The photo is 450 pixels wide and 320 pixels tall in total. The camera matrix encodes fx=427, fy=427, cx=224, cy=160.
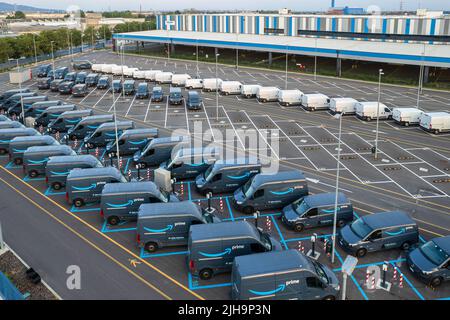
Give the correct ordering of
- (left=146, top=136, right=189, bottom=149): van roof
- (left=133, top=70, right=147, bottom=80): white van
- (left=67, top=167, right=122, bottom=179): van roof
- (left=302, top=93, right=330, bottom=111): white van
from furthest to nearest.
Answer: (left=133, top=70, right=147, bottom=80): white van → (left=302, top=93, right=330, bottom=111): white van → (left=146, top=136, right=189, bottom=149): van roof → (left=67, top=167, right=122, bottom=179): van roof

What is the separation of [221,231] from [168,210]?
3.10m

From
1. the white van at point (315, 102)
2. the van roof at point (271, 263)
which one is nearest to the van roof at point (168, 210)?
the van roof at point (271, 263)

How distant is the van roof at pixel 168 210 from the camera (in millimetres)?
19172

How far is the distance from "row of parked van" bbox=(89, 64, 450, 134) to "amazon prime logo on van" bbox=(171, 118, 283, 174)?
6.46 m

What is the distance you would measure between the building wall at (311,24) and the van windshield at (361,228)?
58.1 metres

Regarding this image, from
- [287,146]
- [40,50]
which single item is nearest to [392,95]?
[287,146]

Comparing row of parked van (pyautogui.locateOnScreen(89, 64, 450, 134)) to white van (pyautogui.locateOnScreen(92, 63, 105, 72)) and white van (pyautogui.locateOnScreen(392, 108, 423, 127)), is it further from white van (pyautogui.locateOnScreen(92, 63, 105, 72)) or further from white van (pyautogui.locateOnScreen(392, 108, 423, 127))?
white van (pyautogui.locateOnScreen(92, 63, 105, 72))

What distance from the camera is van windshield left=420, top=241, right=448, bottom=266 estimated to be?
55.5ft

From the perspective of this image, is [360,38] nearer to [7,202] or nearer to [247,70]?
[247,70]

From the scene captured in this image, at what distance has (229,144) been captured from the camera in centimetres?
3412

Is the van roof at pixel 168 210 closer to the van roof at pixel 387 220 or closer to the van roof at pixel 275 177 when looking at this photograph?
the van roof at pixel 275 177

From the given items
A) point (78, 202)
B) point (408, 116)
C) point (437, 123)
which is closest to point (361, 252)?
point (78, 202)

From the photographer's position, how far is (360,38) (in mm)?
76438

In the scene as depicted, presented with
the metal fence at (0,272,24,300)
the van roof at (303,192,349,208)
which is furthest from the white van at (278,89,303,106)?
the metal fence at (0,272,24,300)
